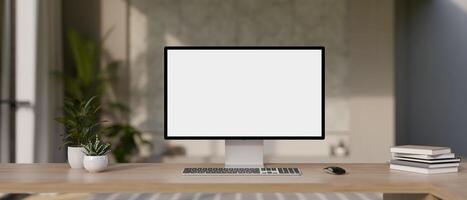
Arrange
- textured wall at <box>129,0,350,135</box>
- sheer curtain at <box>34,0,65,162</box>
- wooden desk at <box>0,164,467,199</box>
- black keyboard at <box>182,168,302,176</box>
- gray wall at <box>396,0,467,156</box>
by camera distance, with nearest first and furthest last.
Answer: wooden desk at <box>0,164,467,199</box>, black keyboard at <box>182,168,302,176</box>, gray wall at <box>396,0,467,156</box>, sheer curtain at <box>34,0,65,162</box>, textured wall at <box>129,0,350,135</box>

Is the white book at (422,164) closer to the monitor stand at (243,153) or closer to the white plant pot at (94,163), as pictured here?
the monitor stand at (243,153)

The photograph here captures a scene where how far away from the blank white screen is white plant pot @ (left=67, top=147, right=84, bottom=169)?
15.5 inches

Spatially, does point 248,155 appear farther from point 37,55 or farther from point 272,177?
point 37,55

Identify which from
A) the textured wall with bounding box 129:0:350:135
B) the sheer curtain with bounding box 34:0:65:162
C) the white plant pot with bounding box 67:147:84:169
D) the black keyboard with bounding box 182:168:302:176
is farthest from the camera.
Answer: the textured wall with bounding box 129:0:350:135

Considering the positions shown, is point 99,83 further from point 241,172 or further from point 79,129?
point 241,172

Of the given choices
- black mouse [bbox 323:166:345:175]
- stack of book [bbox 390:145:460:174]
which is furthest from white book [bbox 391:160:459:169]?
black mouse [bbox 323:166:345:175]

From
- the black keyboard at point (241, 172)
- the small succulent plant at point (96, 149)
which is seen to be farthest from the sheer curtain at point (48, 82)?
the black keyboard at point (241, 172)

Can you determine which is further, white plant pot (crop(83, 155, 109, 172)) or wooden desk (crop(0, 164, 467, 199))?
white plant pot (crop(83, 155, 109, 172))

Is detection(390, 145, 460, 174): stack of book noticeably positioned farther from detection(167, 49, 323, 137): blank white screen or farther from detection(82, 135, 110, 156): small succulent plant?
detection(82, 135, 110, 156): small succulent plant

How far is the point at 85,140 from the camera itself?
2436mm

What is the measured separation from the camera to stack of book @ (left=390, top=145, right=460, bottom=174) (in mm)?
2252

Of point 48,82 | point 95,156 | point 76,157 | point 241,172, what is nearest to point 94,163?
point 95,156

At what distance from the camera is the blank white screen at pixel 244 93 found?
7.84ft

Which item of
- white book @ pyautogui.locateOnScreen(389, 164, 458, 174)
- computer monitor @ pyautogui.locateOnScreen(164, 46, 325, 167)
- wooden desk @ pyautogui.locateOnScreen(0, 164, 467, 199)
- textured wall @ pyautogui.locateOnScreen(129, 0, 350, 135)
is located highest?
textured wall @ pyautogui.locateOnScreen(129, 0, 350, 135)
